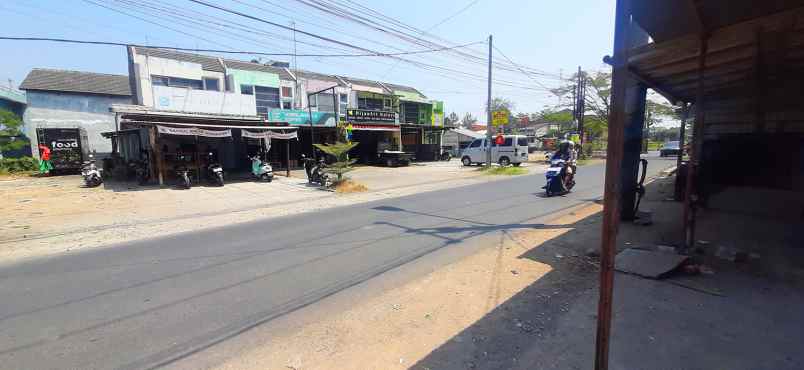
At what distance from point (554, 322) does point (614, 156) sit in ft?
6.23

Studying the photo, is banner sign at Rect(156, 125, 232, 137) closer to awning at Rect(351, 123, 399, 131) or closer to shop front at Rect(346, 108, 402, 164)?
shop front at Rect(346, 108, 402, 164)

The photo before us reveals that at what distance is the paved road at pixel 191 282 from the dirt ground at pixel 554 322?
755 mm

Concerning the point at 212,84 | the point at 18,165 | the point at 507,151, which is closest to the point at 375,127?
the point at 507,151

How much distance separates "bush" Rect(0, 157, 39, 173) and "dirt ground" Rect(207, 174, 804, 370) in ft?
85.4

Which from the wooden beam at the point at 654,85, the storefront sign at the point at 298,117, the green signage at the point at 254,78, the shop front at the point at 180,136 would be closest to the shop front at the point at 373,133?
the storefront sign at the point at 298,117

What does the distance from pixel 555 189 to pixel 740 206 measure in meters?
3.97

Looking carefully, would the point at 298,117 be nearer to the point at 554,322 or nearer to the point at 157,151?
the point at 157,151

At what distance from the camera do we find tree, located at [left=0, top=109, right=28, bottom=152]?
18.3 meters

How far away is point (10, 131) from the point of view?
18.8 metres

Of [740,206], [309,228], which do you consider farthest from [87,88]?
[740,206]

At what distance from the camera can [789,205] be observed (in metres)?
7.05

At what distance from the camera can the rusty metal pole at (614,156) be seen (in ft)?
6.11

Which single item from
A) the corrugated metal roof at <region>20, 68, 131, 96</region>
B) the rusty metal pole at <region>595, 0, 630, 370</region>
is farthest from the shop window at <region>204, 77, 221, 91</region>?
the rusty metal pole at <region>595, 0, 630, 370</region>

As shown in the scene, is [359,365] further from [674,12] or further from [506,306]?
[674,12]
